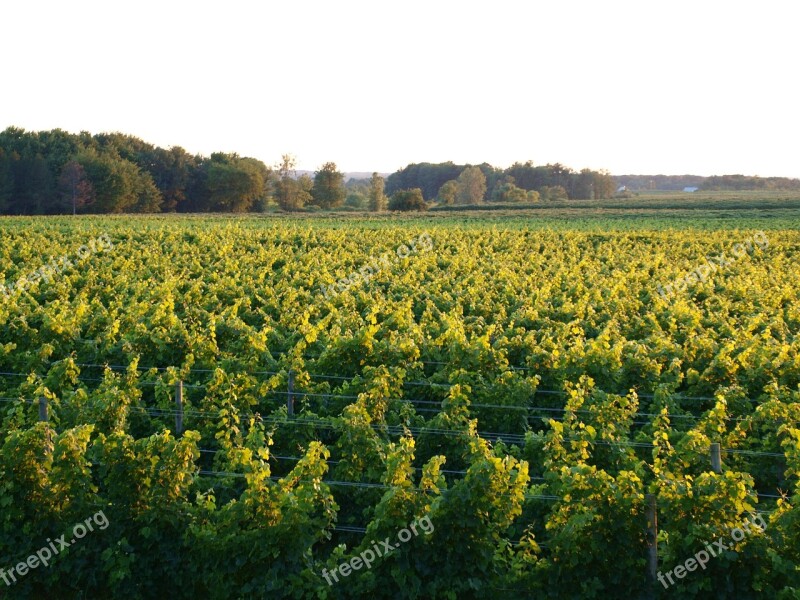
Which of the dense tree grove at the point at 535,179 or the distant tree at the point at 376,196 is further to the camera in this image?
the dense tree grove at the point at 535,179

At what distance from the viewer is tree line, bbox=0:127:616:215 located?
71875mm

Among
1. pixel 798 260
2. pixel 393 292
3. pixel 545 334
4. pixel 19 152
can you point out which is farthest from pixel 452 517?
pixel 19 152

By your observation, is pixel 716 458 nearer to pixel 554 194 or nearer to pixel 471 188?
pixel 471 188

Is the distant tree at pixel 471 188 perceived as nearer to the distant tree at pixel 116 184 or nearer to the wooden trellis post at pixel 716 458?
the distant tree at pixel 116 184

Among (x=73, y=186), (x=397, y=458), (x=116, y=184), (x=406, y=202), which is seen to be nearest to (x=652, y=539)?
(x=397, y=458)

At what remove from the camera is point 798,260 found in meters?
29.5

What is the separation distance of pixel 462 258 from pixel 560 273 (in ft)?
19.1

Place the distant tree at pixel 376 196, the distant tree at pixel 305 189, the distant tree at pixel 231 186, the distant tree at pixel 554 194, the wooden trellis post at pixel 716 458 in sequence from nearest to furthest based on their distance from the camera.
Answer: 1. the wooden trellis post at pixel 716 458
2. the distant tree at pixel 231 186
3. the distant tree at pixel 376 196
4. the distant tree at pixel 305 189
5. the distant tree at pixel 554 194

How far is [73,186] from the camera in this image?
235ft

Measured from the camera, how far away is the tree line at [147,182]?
71875mm

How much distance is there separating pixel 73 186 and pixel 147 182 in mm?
7609

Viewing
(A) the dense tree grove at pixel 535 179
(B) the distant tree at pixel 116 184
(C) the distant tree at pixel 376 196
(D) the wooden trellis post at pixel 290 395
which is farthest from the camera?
(A) the dense tree grove at pixel 535 179

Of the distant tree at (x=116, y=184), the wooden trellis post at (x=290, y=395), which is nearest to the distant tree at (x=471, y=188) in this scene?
the distant tree at (x=116, y=184)

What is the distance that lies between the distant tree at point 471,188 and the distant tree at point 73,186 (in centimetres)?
6214
